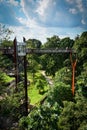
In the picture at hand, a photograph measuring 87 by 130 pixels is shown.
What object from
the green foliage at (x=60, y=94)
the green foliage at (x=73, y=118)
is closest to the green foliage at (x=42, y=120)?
the green foliage at (x=73, y=118)

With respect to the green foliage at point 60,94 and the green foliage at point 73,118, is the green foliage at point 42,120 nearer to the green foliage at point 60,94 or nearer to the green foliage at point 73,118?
the green foliage at point 73,118

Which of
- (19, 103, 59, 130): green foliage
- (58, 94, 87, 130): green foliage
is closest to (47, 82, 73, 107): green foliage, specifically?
(19, 103, 59, 130): green foliage

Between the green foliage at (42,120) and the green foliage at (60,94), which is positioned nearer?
the green foliage at (42,120)

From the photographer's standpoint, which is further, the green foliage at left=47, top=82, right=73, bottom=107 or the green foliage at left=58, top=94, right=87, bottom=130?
the green foliage at left=47, top=82, right=73, bottom=107

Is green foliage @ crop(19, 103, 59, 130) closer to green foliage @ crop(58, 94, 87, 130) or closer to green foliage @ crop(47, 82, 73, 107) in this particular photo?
green foliage @ crop(58, 94, 87, 130)

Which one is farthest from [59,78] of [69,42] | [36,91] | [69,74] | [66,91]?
[69,42]

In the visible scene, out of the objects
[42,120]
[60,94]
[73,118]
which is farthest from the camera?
[60,94]

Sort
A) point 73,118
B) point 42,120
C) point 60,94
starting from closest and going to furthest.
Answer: point 73,118 → point 42,120 → point 60,94

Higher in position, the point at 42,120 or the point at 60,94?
the point at 60,94

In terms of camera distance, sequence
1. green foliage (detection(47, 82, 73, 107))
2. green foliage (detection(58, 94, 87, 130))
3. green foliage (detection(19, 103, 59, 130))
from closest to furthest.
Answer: green foliage (detection(58, 94, 87, 130))
green foliage (detection(19, 103, 59, 130))
green foliage (detection(47, 82, 73, 107))

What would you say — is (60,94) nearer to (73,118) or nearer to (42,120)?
(42,120)

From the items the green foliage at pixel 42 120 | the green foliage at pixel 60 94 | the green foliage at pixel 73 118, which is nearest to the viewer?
the green foliage at pixel 73 118

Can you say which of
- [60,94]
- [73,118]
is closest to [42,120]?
[73,118]

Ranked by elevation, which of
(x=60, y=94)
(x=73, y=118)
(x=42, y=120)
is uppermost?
(x=73, y=118)
